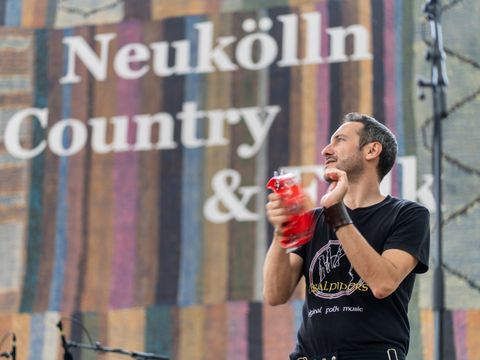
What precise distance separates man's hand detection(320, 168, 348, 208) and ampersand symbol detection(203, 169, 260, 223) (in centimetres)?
475

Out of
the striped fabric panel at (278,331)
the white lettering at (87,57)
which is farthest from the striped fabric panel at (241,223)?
the white lettering at (87,57)

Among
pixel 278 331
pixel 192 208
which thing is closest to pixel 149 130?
pixel 192 208

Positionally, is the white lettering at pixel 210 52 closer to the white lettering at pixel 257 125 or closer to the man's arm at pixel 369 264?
the white lettering at pixel 257 125

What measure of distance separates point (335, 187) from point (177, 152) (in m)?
5.18

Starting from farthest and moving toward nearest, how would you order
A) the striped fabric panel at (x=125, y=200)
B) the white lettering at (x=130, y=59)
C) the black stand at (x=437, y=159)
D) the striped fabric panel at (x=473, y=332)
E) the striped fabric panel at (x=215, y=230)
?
the white lettering at (x=130, y=59)
the striped fabric panel at (x=125, y=200)
the striped fabric panel at (x=215, y=230)
the striped fabric panel at (x=473, y=332)
the black stand at (x=437, y=159)

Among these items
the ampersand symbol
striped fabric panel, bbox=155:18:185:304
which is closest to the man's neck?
the ampersand symbol

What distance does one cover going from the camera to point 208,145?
7.92m

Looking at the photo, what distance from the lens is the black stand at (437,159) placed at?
4.50 m

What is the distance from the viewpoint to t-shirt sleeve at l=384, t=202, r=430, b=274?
2.95 metres

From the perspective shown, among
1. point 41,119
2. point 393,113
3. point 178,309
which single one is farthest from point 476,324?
point 41,119

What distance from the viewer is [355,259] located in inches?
111

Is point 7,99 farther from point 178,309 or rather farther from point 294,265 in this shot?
point 294,265

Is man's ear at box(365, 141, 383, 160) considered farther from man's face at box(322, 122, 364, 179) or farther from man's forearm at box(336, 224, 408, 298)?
man's forearm at box(336, 224, 408, 298)

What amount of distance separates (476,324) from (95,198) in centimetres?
294
